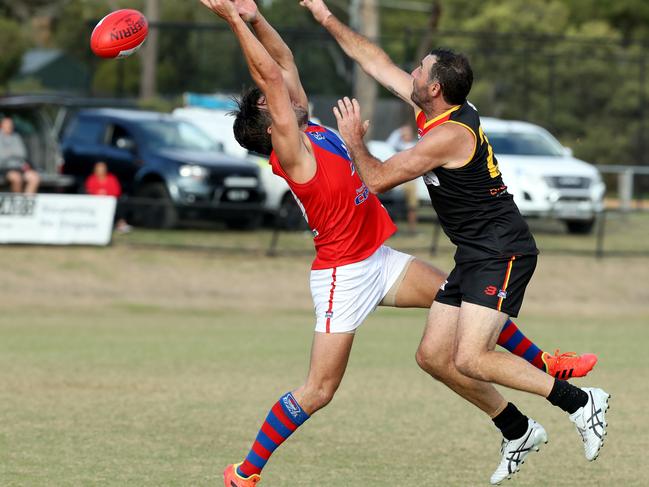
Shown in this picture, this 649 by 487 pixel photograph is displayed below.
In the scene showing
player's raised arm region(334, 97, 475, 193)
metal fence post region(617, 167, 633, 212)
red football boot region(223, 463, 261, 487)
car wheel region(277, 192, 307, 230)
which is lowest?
metal fence post region(617, 167, 633, 212)

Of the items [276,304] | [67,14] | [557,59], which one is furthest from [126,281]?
[67,14]

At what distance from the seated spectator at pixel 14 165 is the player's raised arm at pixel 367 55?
1320cm

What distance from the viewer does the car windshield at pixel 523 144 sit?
2350cm

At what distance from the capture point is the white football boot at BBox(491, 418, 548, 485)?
23.1 feet

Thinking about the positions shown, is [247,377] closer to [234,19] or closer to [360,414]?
[360,414]

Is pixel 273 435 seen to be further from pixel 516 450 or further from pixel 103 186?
pixel 103 186

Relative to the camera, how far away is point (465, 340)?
679 centimetres

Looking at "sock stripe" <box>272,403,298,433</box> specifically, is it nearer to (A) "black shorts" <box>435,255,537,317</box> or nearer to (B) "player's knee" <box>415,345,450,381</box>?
(B) "player's knee" <box>415,345,450,381</box>

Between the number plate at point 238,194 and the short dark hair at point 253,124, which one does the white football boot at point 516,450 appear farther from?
the number plate at point 238,194

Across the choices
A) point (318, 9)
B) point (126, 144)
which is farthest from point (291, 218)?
point (318, 9)

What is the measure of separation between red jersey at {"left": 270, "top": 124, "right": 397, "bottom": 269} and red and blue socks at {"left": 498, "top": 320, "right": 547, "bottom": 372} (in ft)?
3.02

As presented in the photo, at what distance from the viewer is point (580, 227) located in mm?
22750

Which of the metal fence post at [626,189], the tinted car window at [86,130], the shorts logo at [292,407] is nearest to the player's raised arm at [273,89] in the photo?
the shorts logo at [292,407]

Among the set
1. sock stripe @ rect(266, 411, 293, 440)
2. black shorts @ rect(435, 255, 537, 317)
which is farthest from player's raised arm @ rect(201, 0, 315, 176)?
sock stripe @ rect(266, 411, 293, 440)
